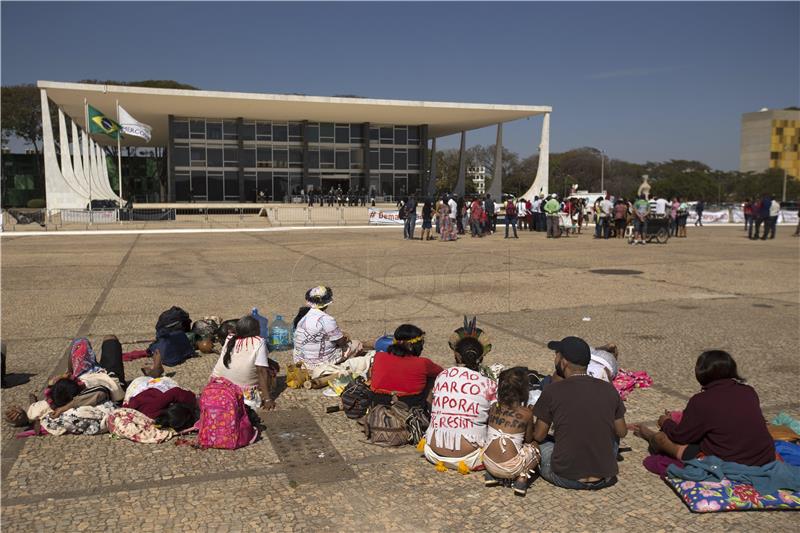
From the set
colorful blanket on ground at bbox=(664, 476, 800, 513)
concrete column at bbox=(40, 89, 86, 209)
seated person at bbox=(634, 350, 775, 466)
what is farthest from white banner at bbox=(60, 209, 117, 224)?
colorful blanket on ground at bbox=(664, 476, 800, 513)

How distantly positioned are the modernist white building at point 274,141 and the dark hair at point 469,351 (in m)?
39.4

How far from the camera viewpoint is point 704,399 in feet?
14.2

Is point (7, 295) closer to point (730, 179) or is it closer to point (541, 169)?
point (541, 169)

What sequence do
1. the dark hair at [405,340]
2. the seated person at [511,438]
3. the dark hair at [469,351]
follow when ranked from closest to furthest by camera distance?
the seated person at [511,438] < the dark hair at [469,351] < the dark hair at [405,340]

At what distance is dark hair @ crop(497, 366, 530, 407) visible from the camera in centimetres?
447

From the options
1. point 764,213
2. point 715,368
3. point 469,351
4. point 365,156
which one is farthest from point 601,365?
point 365,156

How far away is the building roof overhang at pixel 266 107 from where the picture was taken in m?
40.1

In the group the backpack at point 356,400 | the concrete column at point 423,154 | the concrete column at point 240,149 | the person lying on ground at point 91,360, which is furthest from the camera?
the concrete column at point 423,154

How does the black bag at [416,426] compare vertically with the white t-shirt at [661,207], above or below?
below

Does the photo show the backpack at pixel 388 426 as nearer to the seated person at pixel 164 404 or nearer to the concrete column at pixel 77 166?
the seated person at pixel 164 404

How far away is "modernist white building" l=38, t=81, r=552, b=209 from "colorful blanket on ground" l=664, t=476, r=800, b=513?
134 ft

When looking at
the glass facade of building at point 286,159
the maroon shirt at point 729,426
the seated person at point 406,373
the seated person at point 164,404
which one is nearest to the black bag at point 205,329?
the seated person at point 164,404

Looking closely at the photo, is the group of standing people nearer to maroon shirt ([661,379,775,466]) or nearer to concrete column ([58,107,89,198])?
maroon shirt ([661,379,775,466])

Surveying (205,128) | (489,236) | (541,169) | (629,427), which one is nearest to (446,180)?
(541,169)
